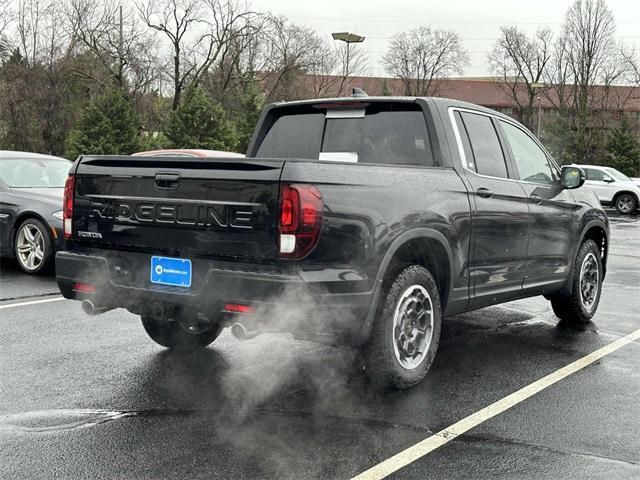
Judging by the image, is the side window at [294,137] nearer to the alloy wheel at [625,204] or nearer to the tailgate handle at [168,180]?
the tailgate handle at [168,180]

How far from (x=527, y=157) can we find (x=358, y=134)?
160 centimetres

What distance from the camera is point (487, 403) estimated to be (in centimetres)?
432

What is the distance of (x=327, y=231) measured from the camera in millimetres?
3836

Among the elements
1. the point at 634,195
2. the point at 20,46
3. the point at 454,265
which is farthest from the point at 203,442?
the point at 20,46

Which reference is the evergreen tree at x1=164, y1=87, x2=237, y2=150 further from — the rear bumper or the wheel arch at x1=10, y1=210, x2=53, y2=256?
the rear bumper

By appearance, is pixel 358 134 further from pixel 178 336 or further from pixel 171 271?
pixel 178 336

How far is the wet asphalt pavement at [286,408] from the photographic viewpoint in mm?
3369

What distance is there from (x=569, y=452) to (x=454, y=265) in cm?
152

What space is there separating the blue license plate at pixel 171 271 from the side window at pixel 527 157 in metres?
2.89

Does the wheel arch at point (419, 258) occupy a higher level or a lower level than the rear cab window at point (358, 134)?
lower

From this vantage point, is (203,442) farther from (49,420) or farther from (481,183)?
(481,183)

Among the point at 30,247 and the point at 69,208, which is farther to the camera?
the point at 30,247

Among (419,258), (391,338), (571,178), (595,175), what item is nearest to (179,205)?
(391,338)

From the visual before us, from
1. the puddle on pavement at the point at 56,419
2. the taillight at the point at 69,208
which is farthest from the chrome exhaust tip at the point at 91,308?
the puddle on pavement at the point at 56,419
